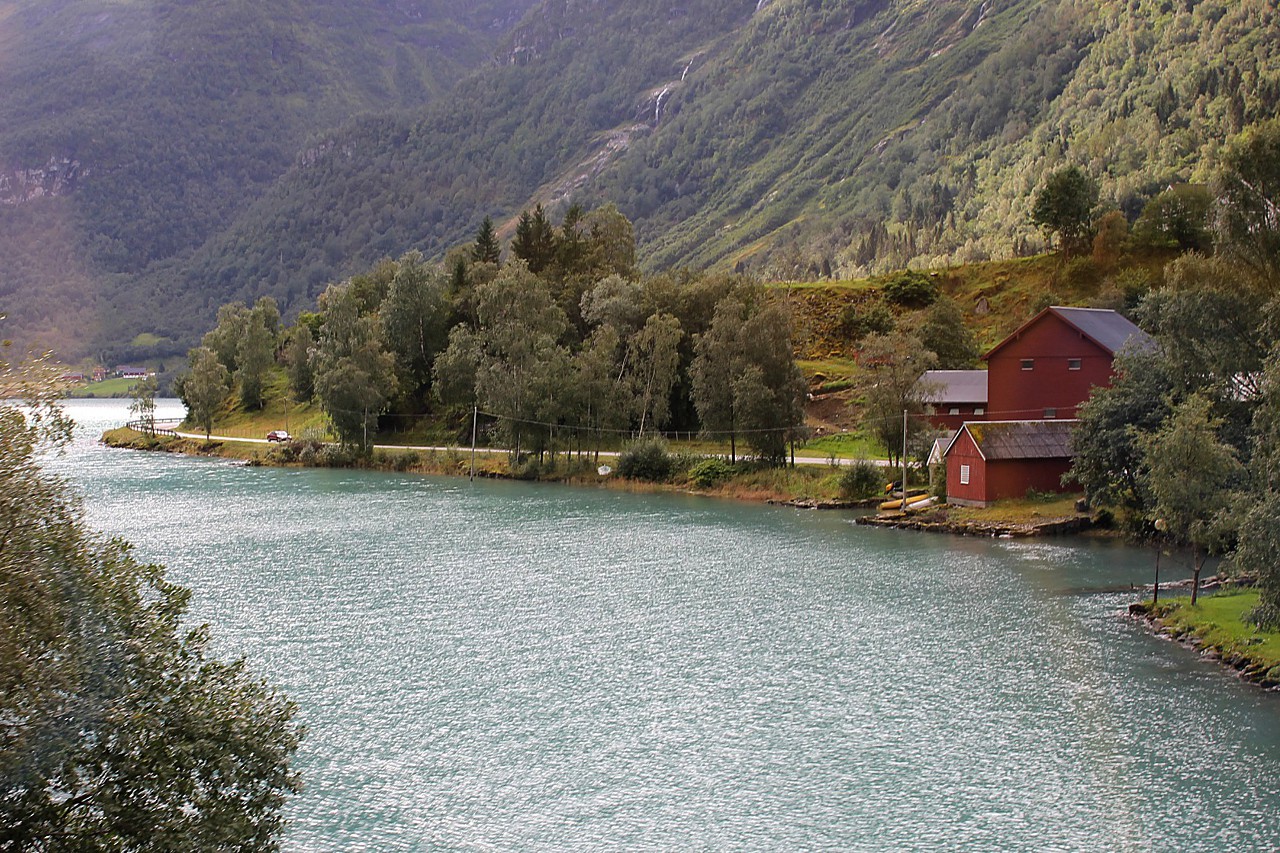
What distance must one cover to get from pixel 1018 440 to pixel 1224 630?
25017 millimetres

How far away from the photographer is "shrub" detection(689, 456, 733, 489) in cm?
7100

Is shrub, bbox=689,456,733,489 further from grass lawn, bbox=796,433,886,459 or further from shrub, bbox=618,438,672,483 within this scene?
grass lawn, bbox=796,433,886,459

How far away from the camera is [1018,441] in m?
55.3

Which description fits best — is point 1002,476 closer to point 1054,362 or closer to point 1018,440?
point 1018,440

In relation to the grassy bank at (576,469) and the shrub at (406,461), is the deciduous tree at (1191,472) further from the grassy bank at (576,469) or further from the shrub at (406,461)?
the shrub at (406,461)

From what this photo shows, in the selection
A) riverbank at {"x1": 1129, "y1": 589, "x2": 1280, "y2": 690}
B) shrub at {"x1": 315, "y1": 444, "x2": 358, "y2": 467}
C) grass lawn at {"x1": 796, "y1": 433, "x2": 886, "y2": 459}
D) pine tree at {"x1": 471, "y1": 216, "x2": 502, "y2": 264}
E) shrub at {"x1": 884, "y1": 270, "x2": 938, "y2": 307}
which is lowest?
riverbank at {"x1": 1129, "y1": 589, "x2": 1280, "y2": 690}

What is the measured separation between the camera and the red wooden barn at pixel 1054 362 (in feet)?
214

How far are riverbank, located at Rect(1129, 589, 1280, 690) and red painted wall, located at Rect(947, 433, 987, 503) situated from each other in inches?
745

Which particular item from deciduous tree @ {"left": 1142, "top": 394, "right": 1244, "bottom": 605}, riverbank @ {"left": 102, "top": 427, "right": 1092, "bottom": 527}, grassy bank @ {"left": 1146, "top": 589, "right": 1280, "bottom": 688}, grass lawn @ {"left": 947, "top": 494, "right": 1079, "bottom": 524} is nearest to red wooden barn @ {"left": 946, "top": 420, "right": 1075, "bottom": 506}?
grass lawn @ {"left": 947, "top": 494, "right": 1079, "bottom": 524}

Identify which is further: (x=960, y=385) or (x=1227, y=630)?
(x=960, y=385)

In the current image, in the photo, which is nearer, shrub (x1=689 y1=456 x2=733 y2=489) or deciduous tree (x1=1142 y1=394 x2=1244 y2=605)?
deciduous tree (x1=1142 y1=394 x2=1244 y2=605)

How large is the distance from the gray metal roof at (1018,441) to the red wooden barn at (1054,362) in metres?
10.0

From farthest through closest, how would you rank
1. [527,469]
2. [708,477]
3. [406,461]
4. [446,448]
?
[446,448]
[406,461]
[527,469]
[708,477]

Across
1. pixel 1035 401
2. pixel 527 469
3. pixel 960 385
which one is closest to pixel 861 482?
pixel 1035 401
